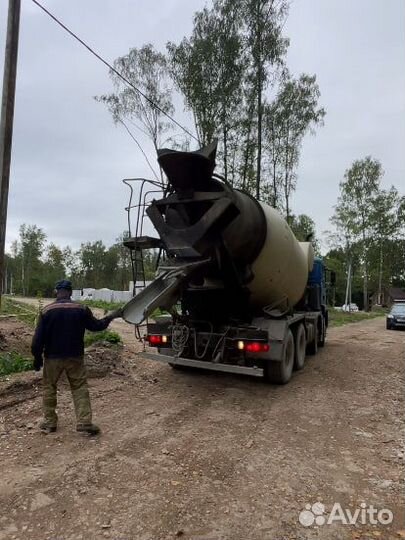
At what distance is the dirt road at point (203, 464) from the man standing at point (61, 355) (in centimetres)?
22

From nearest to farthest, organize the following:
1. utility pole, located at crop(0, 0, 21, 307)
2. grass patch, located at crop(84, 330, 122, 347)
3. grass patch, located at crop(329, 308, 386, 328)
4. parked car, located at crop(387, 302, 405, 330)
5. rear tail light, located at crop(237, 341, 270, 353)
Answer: rear tail light, located at crop(237, 341, 270, 353)
utility pole, located at crop(0, 0, 21, 307)
grass patch, located at crop(84, 330, 122, 347)
parked car, located at crop(387, 302, 405, 330)
grass patch, located at crop(329, 308, 386, 328)

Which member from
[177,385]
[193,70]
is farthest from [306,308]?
[193,70]

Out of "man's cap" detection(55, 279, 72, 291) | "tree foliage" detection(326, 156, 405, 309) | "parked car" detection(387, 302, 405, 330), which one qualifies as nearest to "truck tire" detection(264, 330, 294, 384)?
"man's cap" detection(55, 279, 72, 291)

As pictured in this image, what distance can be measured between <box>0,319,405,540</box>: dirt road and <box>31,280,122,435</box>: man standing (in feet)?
0.72

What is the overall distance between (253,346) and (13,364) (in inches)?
164

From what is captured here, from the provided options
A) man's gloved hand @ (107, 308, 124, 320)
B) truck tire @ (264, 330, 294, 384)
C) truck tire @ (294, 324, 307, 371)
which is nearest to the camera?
man's gloved hand @ (107, 308, 124, 320)

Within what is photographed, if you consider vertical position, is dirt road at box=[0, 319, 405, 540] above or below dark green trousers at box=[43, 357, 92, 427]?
below

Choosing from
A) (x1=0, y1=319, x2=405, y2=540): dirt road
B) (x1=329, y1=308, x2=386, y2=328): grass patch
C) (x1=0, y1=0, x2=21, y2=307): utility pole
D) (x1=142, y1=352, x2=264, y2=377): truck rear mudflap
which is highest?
(x1=0, y1=0, x2=21, y2=307): utility pole

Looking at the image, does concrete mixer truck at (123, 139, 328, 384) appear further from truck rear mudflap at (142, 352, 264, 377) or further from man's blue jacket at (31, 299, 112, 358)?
man's blue jacket at (31, 299, 112, 358)

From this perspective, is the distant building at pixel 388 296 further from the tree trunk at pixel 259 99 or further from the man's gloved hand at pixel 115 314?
the man's gloved hand at pixel 115 314

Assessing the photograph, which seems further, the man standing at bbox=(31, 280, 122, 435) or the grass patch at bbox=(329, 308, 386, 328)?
the grass patch at bbox=(329, 308, 386, 328)

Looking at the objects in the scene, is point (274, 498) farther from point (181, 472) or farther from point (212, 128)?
point (212, 128)

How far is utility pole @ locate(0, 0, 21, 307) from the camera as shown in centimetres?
735

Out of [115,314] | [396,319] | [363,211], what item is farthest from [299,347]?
[363,211]
